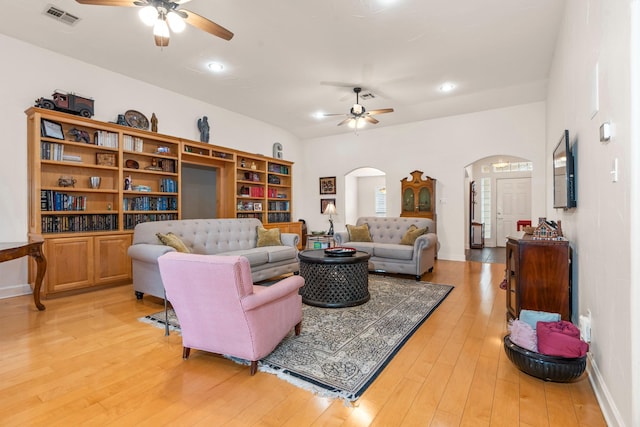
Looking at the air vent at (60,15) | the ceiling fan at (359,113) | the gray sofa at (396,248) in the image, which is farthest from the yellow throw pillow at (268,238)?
the air vent at (60,15)

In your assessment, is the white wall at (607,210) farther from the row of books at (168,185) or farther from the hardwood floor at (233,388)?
the row of books at (168,185)

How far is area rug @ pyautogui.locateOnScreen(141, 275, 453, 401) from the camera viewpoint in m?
1.99

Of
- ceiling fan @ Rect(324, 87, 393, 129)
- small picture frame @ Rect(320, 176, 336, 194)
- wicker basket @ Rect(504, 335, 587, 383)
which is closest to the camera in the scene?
wicker basket @ Rect(504, 335, 587, 383)

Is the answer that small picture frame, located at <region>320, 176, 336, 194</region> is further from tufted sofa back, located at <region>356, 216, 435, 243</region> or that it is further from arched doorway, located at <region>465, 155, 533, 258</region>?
arched doorway, located at <region>465, 155, 533, 258</region>

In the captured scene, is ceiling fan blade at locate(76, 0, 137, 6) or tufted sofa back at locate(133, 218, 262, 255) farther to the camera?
tufted sofa back at locate(133, 218, 262, 255)

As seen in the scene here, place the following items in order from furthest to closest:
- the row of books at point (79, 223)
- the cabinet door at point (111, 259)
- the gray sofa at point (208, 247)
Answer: the cabinet door at point (111, 259) → the row of books at point (79, 223) → the gray sofa at point (208, 247)

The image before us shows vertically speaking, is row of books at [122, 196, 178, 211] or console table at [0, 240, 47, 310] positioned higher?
row of books at [122, 196, 178, 211]

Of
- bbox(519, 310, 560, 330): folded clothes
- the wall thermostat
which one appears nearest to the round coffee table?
bbox(519, 310, 560, 330): folded clothes

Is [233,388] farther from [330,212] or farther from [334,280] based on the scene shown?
[330,212]

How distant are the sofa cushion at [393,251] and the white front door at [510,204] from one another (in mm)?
5520

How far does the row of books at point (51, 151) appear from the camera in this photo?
3.95m

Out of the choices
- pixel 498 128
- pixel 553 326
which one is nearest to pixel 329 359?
pixel 553 326

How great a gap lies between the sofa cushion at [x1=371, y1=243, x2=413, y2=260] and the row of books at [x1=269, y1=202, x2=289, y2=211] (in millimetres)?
3315

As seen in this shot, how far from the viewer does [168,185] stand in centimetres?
529
